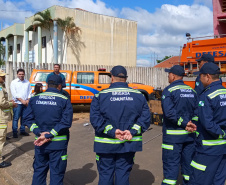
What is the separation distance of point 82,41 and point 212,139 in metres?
18.9

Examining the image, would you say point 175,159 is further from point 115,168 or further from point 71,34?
point 71,34

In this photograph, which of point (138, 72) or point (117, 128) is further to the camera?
point (138, 72)

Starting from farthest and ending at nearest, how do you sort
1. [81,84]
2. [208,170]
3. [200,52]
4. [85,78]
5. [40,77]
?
[85,78], [81,84], [40,77], [200,52], [208,170]

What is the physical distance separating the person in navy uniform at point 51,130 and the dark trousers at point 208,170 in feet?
5.60

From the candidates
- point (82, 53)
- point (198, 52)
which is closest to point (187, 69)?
point (198, 52)

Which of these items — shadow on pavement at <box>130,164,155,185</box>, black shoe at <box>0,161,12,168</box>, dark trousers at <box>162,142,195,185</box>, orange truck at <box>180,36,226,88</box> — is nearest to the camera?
dark trousers at <box>162,142,195,185</box>

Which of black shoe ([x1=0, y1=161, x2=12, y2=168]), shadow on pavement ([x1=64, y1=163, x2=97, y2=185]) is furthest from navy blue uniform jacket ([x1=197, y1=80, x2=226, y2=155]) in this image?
black shoe ([x1=0, y1=161, x2=12, y2=168])

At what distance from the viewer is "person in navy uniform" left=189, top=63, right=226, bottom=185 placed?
2.71m

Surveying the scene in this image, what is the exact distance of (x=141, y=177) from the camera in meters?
4.09

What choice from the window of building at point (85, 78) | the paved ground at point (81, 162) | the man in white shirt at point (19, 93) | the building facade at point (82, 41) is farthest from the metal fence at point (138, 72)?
the building facade at point (82, 41)

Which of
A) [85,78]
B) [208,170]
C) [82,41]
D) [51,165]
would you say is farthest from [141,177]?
[82,41]

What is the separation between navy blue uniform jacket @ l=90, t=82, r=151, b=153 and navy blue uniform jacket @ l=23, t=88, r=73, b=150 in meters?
0.46

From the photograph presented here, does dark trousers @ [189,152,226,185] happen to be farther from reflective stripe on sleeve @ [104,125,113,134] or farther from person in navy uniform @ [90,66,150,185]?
reflective stripe on sleeve @ [104,125,113,134]

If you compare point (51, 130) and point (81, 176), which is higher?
point (51, 130)
